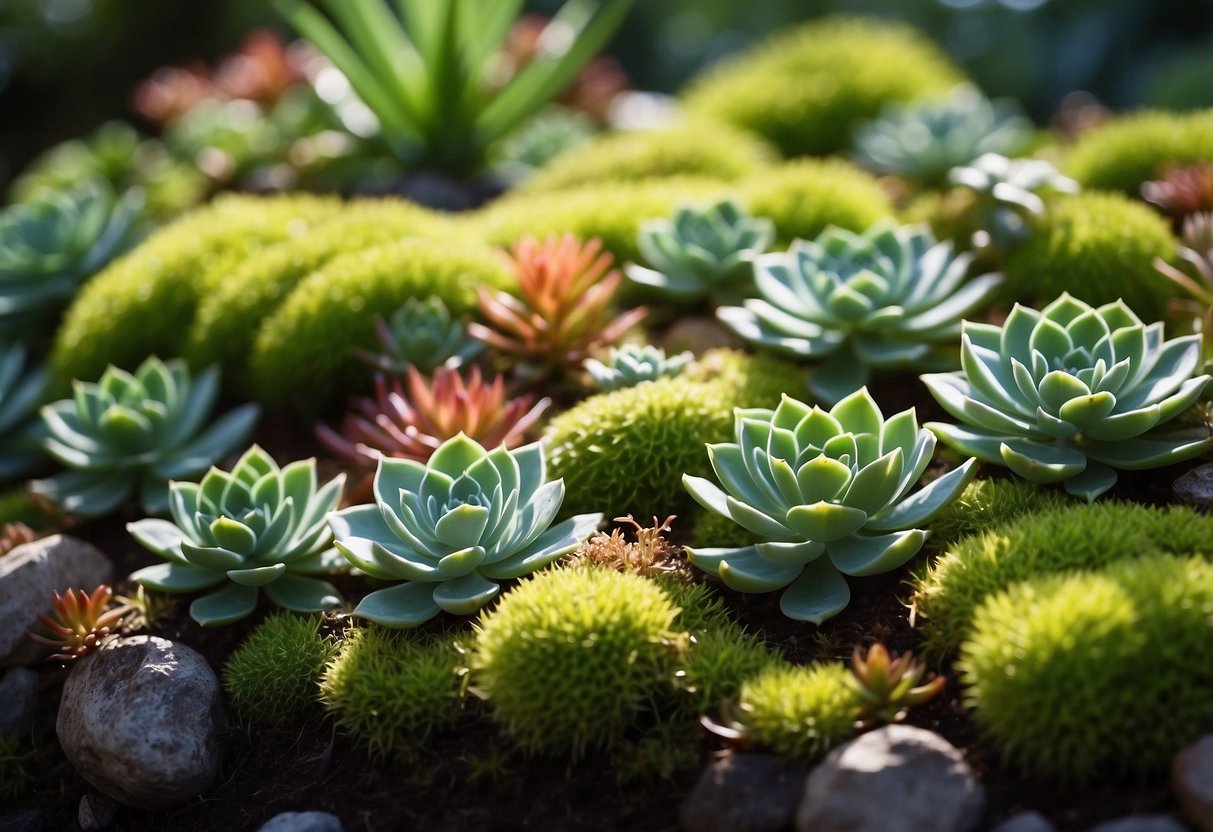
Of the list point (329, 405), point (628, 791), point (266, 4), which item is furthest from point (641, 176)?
point (266, 4)

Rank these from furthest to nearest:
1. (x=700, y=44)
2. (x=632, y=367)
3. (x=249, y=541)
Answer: (x=700, y=44), (x=632, y=367), (x=249, y=541)

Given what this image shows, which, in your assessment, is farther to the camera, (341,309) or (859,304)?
(341,309)

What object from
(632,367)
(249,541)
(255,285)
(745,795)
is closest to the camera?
(745,795)

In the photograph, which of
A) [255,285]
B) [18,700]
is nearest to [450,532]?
[18,700]

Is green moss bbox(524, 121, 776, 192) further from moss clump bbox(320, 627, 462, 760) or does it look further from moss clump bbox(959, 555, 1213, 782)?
moss clump bbox(959, 555, 1213, 782)

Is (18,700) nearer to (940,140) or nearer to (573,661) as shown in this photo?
(573,661)

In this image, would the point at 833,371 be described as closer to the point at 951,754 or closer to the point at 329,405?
the point at 951,754

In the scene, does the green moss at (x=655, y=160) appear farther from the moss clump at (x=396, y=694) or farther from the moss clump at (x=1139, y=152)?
the moss clump at (x=396, y=694)
